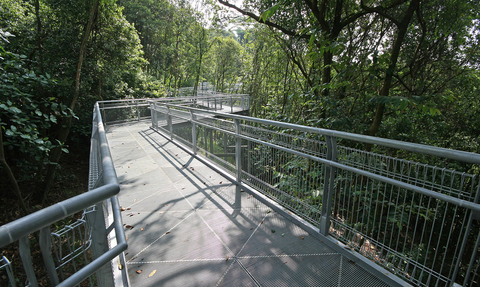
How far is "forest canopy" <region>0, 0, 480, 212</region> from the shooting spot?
445cm

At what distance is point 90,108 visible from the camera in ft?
39.4

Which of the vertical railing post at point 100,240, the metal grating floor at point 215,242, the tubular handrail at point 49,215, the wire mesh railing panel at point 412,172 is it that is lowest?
the metal grating floor at point 215,242

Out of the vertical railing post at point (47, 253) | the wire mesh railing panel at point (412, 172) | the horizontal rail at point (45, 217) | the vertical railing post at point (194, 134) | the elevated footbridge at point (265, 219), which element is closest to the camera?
the horizontal rail at point (45, 217)

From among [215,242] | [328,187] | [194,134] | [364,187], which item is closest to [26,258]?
[215,242]

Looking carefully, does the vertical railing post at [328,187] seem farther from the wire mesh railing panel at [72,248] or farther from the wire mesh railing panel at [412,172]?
the wire mesh railing panel at [72,248]

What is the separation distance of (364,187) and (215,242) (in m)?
1.90

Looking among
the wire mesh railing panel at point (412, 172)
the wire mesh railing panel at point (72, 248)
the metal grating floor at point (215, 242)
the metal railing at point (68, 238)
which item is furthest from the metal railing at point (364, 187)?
the wire mesh railing panel at point (72, 248)

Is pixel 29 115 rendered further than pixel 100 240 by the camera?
Yes

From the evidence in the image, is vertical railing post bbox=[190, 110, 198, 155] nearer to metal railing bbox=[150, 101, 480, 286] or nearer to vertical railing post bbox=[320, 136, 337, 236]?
metal railing bbox=[150, 101, 480, 286]

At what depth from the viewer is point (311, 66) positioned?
7352 millimetres

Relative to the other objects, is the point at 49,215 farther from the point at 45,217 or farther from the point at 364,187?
the point at 364,187

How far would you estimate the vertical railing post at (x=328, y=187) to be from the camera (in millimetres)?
2662

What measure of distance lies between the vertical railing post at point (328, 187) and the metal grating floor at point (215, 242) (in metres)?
0.24

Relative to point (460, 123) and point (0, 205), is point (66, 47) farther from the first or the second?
point (460, 123)
